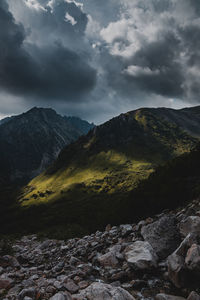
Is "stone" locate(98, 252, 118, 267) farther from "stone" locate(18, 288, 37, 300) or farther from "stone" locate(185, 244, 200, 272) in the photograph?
"stone" locate(185, 244, 200, 272)

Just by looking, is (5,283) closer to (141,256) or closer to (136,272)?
(136,272)

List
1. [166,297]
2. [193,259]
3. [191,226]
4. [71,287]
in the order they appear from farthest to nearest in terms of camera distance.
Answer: [191,226] → [71,287] → [193,259] → [166,297]

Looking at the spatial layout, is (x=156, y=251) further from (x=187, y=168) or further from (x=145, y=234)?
(x=187, y=168)

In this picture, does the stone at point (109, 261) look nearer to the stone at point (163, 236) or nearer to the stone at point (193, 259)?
the stone at point (163, 236)

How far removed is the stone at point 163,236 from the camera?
6632mm

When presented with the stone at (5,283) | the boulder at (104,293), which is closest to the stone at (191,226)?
the boulder at (104,293)

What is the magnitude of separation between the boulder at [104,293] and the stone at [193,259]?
6.15 feet

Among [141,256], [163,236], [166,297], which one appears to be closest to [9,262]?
[141,256]

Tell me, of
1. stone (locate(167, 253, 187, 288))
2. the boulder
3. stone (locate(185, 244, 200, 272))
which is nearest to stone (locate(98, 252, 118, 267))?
the boulder

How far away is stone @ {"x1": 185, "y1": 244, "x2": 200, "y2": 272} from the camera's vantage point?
14.5ft

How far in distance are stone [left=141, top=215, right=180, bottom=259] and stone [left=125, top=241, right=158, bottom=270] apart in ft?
1.56

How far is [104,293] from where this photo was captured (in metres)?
4.58

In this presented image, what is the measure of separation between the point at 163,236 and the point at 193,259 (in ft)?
9.14

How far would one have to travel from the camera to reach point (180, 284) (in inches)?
185
